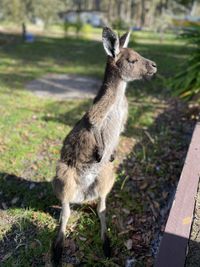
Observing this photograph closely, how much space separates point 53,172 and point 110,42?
198 cm

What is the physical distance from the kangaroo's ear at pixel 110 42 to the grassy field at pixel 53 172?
158cm

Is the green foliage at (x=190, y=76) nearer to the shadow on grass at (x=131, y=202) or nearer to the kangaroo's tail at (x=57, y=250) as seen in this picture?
the shadow on grass at (x=131, y=202)

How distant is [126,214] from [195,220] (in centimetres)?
90

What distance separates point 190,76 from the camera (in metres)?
7.00

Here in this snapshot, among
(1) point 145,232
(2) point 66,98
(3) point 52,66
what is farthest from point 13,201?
(3) point 52,66

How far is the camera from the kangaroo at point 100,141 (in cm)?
292

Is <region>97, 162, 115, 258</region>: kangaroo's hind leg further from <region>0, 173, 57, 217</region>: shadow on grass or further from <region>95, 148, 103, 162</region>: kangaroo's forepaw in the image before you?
<region>0, 173, 57, 217</region>: shadow on grass

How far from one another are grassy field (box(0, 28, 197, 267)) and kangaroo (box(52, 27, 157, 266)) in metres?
0.25

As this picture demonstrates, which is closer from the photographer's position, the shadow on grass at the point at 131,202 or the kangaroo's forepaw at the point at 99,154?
the kangaroo's forepaw at the point at 99,154

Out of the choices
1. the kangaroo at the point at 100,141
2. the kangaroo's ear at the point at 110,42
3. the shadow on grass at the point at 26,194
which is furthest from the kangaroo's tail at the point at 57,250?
the kangaroo's ear at the point at 110,42

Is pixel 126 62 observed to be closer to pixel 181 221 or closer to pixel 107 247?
pixel 181 221

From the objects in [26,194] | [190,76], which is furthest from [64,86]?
[26,194]

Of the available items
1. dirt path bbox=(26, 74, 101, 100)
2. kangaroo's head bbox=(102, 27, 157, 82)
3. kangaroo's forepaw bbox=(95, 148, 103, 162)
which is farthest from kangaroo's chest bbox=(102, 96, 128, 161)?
dirt path bbox=(26, 74, 101, 100)

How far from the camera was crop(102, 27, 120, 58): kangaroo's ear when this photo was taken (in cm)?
277
